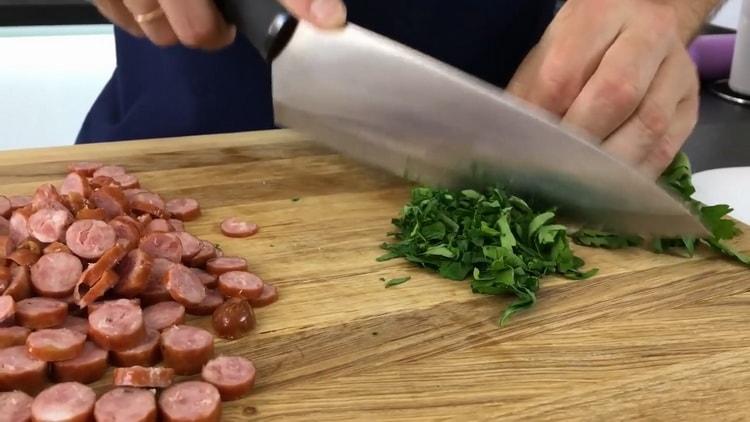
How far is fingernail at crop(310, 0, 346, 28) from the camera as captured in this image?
47.0 inches

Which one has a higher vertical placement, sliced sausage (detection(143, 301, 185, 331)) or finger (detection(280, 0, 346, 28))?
finger (detection(280, 0, 346, 28))

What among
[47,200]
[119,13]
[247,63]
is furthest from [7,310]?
[247,63]

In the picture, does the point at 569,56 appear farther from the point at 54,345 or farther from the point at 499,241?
the point at 54,345

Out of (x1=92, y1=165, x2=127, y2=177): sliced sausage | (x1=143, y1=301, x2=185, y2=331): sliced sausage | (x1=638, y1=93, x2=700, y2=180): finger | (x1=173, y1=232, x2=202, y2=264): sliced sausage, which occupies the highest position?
(x1=638, y1=93, x2=700, y2=180): finger

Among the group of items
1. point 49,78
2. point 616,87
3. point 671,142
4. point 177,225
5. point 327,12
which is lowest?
point 49,78

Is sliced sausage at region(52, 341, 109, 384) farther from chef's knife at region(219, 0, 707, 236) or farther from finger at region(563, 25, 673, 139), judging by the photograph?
finger at region(563, 25, 673, 139)

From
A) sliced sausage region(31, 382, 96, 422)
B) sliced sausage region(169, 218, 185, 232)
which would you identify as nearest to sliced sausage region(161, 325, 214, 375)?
sliced sausage region(31, 382, 96, 422)

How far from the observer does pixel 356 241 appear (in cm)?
136

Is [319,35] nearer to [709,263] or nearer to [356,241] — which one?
[356,241]

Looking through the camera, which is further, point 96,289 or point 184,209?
point 184,209

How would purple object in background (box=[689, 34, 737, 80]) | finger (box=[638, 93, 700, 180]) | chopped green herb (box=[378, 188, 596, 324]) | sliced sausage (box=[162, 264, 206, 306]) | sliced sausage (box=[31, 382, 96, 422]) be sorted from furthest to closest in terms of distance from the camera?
purple object in background (box=[689, 34, 737, 80]) → finger (box=[638, 93, 700, 180]) → chopped green herb (box=[378, 188, 596, 324]) → sliced sausage (box=[162, 264, 206, 306]) → sliced sausage (box=[31, 382, 96, 422])

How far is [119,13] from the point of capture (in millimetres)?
1508

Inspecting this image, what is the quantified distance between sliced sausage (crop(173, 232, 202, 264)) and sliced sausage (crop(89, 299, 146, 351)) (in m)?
0.18

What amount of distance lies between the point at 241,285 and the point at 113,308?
0.18 meters
